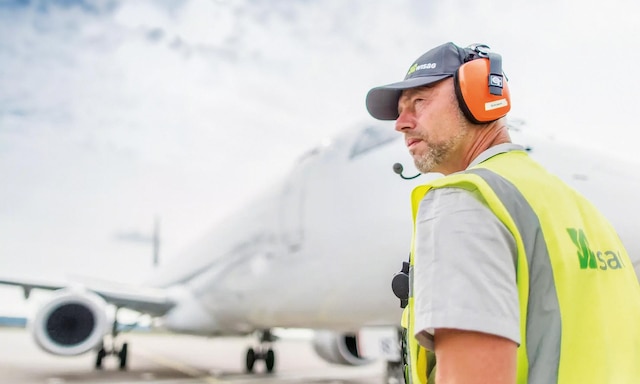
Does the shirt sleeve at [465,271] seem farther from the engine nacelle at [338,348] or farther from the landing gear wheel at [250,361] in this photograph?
the landing gear wheel at [250,361]

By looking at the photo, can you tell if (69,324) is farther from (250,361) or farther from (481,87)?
(481,87)

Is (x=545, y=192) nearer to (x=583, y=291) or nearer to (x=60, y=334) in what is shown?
(x=583, y=291)

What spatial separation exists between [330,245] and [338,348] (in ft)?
9.29

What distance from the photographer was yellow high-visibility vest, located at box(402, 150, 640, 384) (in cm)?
78

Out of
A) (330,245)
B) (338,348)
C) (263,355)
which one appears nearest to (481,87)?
(330,245)

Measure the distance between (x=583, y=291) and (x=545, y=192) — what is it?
0.16m

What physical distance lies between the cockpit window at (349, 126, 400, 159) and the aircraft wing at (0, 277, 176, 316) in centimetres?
613

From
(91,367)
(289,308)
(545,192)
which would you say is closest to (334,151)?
(289,308)

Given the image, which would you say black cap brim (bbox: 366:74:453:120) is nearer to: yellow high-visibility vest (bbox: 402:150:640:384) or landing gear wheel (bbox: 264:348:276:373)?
yellow high-visibility vest (bbox: 402:150:640:384)

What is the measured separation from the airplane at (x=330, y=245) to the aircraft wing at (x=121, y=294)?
1312 millimetres

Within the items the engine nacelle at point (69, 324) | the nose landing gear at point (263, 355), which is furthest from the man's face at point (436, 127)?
the nose landing gear at point (263, 355)

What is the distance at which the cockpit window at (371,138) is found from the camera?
436 centimetres

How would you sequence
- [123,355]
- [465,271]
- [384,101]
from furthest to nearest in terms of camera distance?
1. [123,355]
2. [384,101]
3. [465,271]

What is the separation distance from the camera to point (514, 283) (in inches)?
29.7
